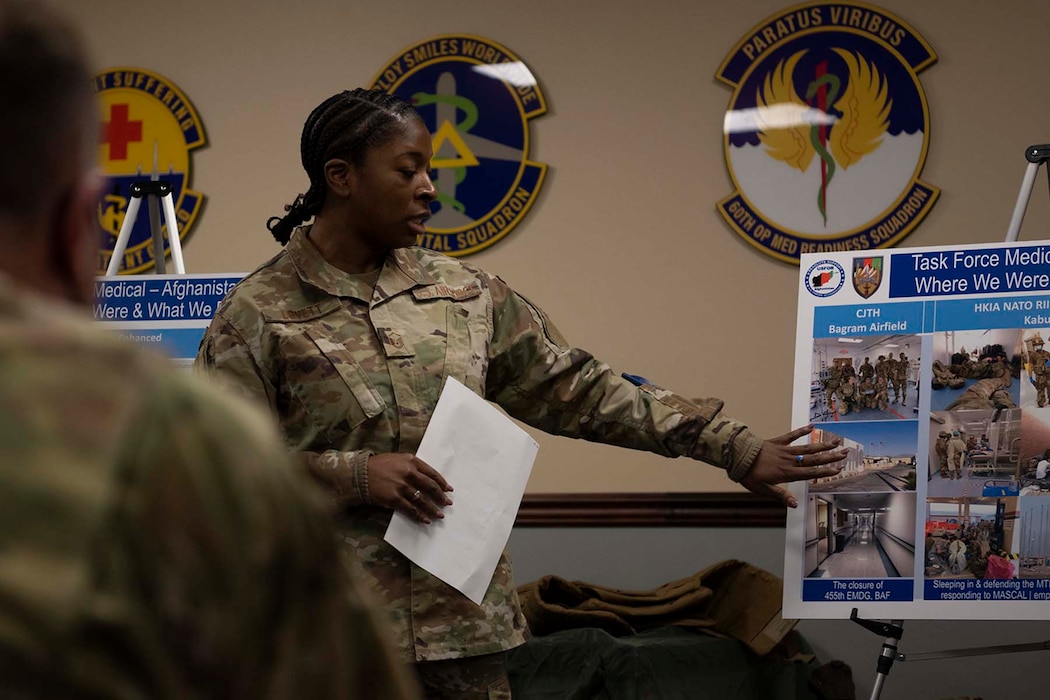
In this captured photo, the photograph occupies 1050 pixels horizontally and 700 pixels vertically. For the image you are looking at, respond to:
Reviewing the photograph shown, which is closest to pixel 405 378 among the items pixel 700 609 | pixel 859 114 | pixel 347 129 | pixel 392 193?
pixel 392 193

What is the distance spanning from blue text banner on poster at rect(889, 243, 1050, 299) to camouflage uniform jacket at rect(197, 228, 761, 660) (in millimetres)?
632

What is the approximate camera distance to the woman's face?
7.13 ft

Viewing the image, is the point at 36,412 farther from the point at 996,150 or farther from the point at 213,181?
the point at 213,181

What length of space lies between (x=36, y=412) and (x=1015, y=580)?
237 centimetres

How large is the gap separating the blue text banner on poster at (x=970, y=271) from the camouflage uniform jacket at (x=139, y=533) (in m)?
2.34

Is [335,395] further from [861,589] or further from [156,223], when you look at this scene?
[156,223]

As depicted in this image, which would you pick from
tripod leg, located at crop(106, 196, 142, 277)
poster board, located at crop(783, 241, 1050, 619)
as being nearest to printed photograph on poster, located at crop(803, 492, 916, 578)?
poster board, located at crop(783, 241, 1050, 619)

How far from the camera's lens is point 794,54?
3764 millimetres

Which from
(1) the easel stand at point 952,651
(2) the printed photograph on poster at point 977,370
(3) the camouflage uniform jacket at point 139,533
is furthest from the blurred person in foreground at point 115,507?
(2) the printed photograph on poster at point 977,370

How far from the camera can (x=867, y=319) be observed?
8.91 ft

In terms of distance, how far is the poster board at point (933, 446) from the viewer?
257 cm

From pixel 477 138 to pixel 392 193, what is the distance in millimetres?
1863

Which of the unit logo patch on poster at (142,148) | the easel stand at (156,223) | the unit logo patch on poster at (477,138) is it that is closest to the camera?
the easel stand at (156,223)

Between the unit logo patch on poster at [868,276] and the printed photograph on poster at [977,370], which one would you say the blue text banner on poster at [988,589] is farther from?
the unit logo patch on poster at [868,276]
